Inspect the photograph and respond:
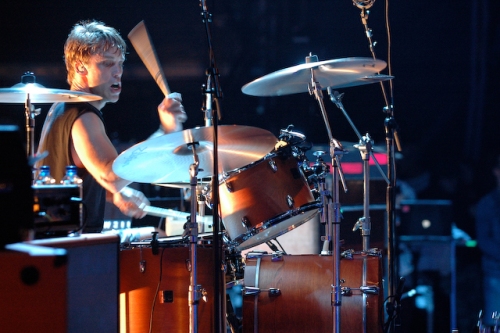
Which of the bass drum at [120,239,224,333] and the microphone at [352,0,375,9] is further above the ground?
the microphone at [352,0,375,9]

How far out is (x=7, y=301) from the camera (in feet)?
5.95

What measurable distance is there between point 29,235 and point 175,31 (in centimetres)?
437

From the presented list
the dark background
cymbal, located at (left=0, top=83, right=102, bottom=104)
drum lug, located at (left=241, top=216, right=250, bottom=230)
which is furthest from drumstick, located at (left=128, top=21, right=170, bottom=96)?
the dark background

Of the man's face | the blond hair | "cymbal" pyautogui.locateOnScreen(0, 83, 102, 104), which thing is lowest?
"cymbal" pyautogui.locateOnScreen(0, 83, 102, 104)

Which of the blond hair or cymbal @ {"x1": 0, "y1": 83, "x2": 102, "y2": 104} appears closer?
cymbal @ {"x1": 0, "y1": 83, "x2": 102, "y2": 104}

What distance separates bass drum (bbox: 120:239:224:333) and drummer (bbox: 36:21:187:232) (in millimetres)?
277

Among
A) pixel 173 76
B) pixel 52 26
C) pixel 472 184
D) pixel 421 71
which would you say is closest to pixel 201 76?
pixel 173 76

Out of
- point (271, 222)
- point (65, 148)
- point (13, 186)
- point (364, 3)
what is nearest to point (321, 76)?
point (364, 3)

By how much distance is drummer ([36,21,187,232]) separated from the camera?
2900 millimetres

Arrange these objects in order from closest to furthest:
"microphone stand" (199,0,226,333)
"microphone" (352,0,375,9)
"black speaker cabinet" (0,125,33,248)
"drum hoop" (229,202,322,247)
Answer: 1. "black speaker cabinet" (0,125,33,248)
2. "microphone stand" (199,0,226,333)
3. "drum hoop" (229,202,322,247)
4. "microphone" (352,0,375,9)

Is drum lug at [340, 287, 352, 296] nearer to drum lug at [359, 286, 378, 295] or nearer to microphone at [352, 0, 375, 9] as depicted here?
drum lug at [359, 286, 378, 295]

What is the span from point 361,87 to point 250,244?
3254mm

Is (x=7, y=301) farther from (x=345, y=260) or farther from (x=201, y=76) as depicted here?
(x=201, y=76)

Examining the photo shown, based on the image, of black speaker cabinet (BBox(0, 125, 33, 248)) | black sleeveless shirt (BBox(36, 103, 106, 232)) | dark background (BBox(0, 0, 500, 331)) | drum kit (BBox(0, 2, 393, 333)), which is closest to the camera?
black speaker cabinet (BBox(0, 125, 33, 248))
